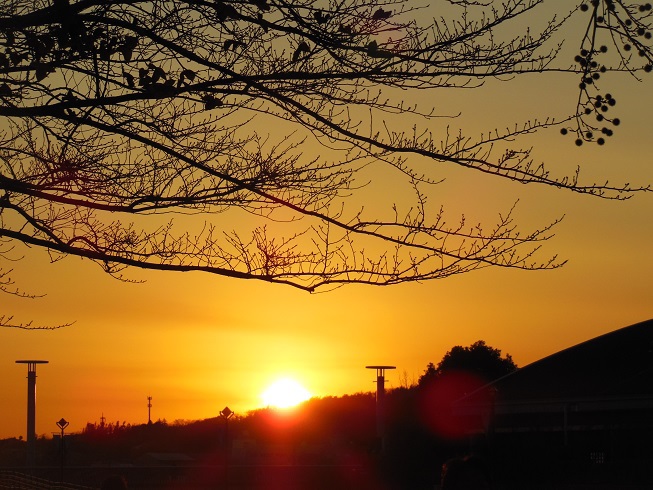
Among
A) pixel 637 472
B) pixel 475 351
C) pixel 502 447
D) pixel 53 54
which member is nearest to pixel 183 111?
pixel 53 54

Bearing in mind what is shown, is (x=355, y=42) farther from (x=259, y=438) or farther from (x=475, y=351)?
(x=259, y=438)

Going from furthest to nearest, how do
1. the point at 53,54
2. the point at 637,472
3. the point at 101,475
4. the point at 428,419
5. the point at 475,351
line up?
the point at 475,351 → the point at 101,475 → the point at 428,419 → the point at 637,472 → the point at 53,54

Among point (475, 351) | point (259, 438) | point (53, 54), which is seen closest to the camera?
point (53, 54)

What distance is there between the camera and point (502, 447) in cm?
2059

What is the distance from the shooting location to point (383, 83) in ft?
22.6

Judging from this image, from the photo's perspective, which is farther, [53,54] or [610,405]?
[610,405]

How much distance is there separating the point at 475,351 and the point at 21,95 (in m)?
53.7

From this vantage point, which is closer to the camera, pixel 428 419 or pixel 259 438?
Answer: pixel 428 419

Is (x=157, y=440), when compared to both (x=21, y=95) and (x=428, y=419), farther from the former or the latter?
(x=21, y=95)

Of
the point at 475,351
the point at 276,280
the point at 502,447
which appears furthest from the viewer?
the point at 475,351

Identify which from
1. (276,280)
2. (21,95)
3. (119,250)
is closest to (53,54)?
(21,95)

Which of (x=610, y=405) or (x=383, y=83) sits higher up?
(x=383, y=83)

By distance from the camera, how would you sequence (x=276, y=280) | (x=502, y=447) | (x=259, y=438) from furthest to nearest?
(x=259, y=438), (x=502, y=447), (x=276, y=280)

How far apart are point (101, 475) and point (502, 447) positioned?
1972 centimetres
